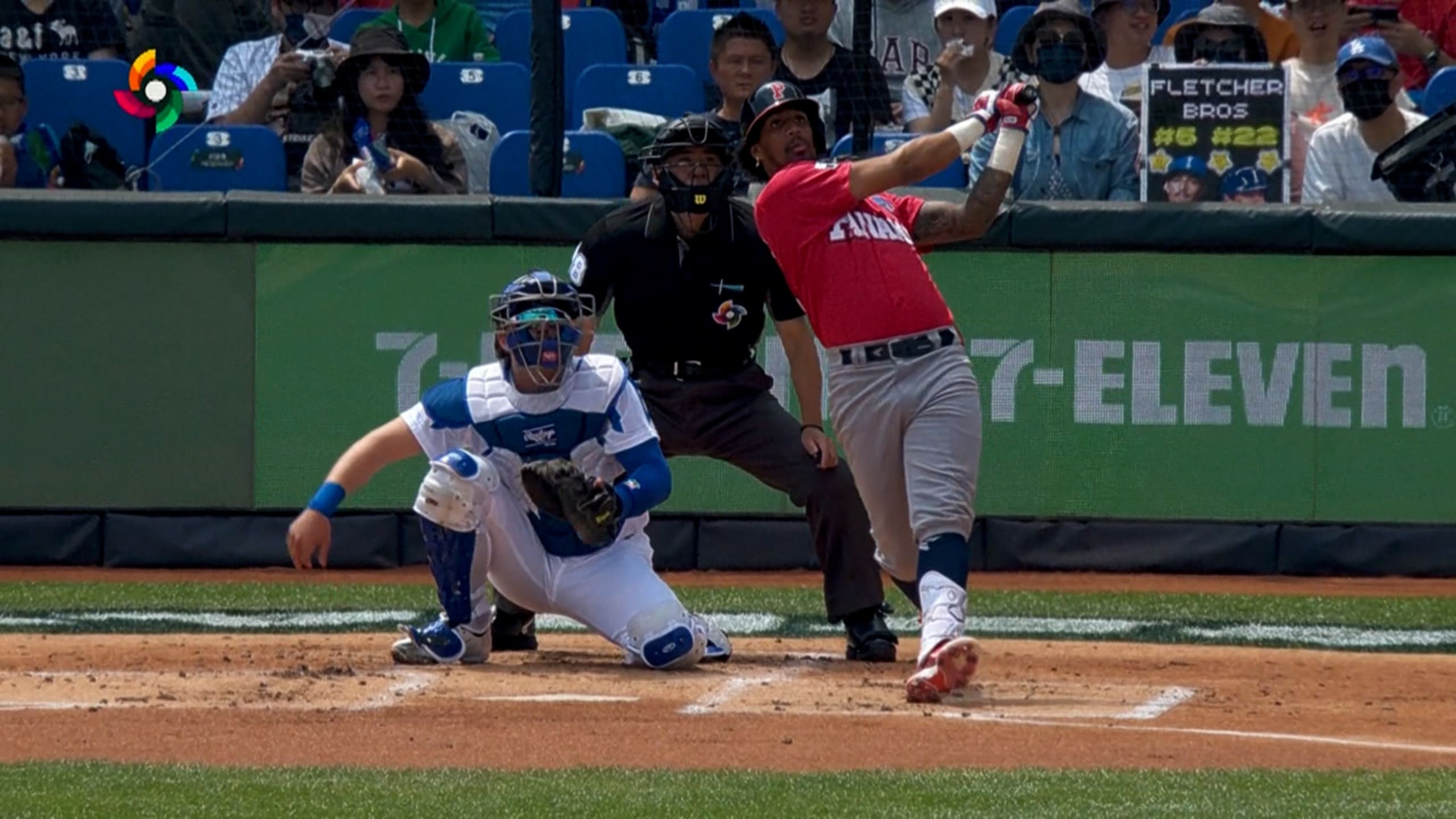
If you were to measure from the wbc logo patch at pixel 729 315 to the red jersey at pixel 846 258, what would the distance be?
1.03m

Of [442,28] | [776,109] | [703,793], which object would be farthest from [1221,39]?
[703,793]

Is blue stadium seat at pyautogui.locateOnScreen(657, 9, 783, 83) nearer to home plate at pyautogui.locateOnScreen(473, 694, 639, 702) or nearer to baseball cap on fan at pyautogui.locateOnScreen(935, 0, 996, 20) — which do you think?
baseball cap on fan at pyautogui.locateOnScreen(935, 0, 996, 20)

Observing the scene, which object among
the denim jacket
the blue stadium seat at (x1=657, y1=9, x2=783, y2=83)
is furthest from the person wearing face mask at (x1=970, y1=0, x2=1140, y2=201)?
the blue stadium seat at (x1=657, y1=9, x2=783, y2=83)

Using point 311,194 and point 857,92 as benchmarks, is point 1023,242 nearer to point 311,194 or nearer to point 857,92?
point 857,92

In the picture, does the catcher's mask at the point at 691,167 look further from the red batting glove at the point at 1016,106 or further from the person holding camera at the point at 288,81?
the person holding camera at the point at 288,81

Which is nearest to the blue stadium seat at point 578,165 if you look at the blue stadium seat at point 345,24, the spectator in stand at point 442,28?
the spectator in stand at point 442,28

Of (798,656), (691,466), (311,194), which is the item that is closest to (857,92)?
(691,466)

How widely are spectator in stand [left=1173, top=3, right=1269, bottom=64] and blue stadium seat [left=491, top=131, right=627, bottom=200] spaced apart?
2.69 meters

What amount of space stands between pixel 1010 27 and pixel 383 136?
3267 mm

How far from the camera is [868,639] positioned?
23.6 ft

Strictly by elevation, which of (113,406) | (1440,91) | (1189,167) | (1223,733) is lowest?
(1223,733)

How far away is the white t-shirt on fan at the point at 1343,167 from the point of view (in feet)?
32.7

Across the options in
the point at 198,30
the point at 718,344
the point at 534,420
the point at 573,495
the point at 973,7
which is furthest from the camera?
the point at 198,30

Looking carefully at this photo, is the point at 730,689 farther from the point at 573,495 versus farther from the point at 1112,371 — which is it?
the point at 1112,371
